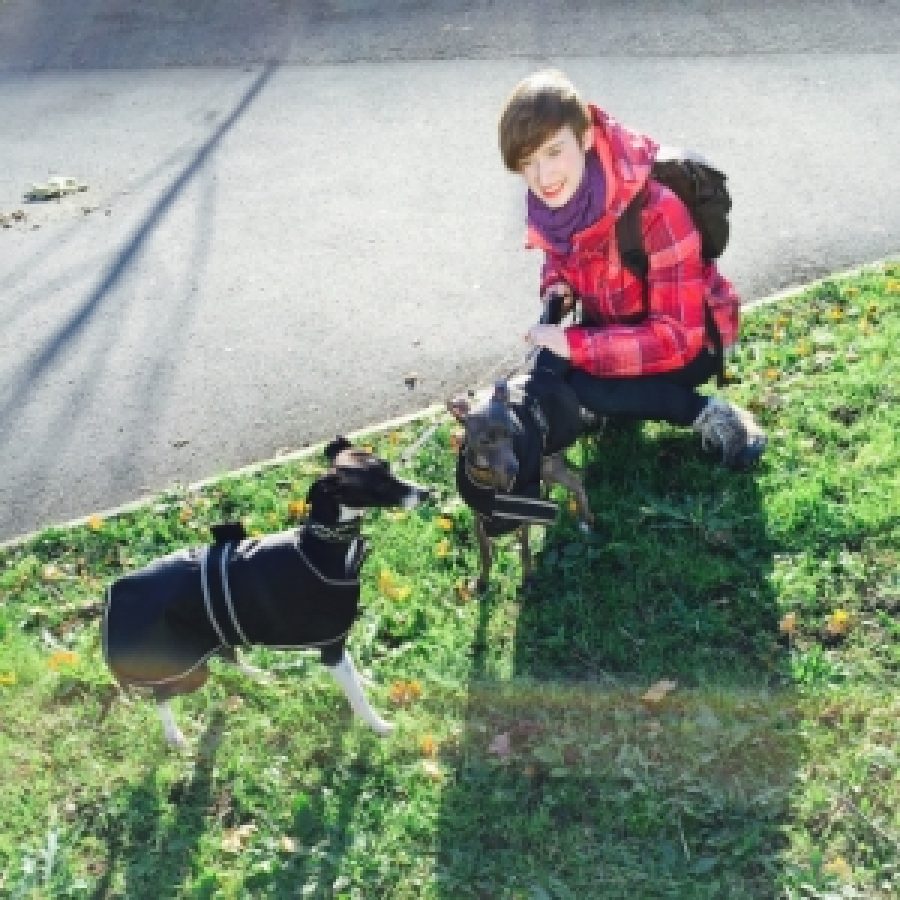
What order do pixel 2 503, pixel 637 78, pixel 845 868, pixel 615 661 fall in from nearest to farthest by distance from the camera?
pixel 845 868
pixel 615 661
pixel 2 503
pixel 637 78

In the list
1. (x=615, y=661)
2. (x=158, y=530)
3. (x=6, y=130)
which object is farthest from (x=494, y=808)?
(x=6, y=130)

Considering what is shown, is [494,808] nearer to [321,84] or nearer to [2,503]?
[2,503]

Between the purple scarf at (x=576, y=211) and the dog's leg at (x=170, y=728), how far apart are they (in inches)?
86.3

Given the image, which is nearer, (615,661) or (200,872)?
(200,872)

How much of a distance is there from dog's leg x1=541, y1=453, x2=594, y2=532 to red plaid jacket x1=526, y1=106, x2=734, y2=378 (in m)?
0.40

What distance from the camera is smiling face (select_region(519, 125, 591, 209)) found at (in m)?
3.89

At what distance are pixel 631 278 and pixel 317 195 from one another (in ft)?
13.8

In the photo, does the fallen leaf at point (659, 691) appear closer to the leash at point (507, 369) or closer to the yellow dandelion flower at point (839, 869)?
the yellow dandelion flower at point (839, 869)

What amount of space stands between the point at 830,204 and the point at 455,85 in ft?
11.7

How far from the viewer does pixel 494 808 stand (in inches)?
143

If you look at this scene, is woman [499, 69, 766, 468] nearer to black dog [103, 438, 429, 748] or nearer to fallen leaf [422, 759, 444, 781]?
black dog [103, 438, 429, 748]

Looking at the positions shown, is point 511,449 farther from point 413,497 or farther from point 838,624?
point 838,624

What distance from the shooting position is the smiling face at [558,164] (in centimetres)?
389

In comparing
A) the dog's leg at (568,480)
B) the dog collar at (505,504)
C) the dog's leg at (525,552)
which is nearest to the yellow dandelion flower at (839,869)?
the dog collar at (505,504)
